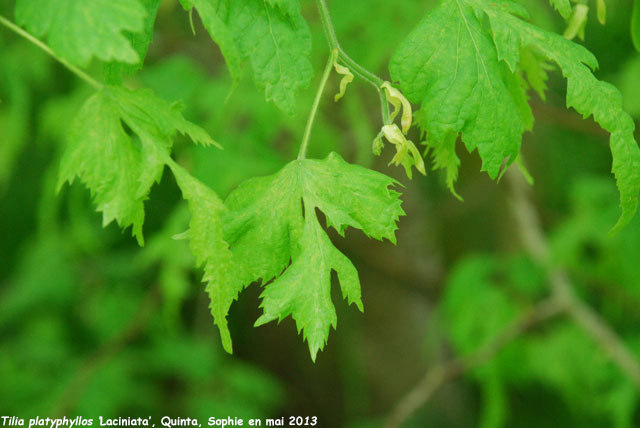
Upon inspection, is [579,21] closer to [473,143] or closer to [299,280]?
[473,143]

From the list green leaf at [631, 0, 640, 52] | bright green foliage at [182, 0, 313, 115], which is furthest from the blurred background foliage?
bright green foliage at [182, 0, 313, 115]

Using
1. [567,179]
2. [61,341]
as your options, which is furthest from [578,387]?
[61,341]

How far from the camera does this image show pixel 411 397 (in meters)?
1.67

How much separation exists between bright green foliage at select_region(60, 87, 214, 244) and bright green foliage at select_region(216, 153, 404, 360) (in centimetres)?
9

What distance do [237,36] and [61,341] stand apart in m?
2.36

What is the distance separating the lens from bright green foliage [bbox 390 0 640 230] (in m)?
0.63

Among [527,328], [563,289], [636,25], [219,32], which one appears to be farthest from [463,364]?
[219,32]

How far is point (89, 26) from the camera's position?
0.55m

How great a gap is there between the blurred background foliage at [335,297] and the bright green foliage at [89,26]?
91 centimetres

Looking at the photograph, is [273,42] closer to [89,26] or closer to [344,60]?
[344,60]

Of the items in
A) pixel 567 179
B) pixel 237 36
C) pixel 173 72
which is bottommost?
pixel 567 179

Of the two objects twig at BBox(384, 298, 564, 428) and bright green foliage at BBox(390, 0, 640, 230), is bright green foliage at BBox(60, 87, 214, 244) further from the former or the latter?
twig at BBox(384, 298, 564, 428)

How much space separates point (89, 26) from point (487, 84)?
1.24 ft

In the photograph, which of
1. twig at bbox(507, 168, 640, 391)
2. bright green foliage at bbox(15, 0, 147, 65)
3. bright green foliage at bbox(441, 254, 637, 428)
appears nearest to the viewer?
bright green foliage at bbox(15, 0, 147, 65)
